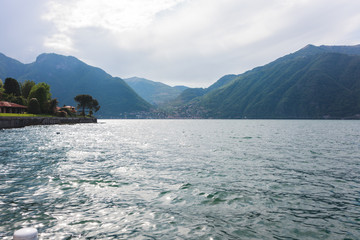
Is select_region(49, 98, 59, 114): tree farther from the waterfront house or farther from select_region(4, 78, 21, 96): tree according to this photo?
select_region(4, 78, 21, 96): tree

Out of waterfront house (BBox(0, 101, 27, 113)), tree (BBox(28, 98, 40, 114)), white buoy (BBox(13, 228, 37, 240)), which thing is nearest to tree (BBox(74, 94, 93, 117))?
tree (BBox(28, 98, 40, 114))

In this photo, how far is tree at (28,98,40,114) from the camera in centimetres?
10134

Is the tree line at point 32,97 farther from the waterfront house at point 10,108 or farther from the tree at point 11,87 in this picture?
the waterfront house at point 10,108

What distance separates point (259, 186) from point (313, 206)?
11.9ft

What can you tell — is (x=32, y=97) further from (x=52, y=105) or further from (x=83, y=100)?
(x=83, y=100)

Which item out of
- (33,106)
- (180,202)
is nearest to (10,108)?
(33,106)

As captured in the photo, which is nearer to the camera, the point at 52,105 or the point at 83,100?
the point at 52,105

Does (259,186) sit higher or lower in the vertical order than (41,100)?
lower

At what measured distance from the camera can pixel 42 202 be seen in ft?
34.6

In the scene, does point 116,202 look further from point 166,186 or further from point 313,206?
point 313,206

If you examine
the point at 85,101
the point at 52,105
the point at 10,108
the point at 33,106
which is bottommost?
the point at 10,108

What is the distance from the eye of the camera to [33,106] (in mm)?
102500

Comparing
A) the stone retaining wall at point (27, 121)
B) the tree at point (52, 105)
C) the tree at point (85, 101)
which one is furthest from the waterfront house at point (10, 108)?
the tree at point (85, 101)

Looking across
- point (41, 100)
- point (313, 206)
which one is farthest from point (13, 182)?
point (41, 100)
